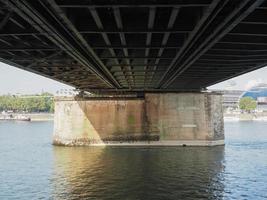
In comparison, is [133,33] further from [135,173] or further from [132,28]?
[135,173]

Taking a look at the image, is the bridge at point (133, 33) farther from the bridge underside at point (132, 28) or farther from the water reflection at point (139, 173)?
the water reflection at point (139, 173)

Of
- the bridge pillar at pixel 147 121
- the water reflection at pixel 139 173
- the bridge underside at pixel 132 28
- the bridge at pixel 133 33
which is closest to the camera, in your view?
the bridge underside at pixel 132 28

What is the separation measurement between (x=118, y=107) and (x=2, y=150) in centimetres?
1761

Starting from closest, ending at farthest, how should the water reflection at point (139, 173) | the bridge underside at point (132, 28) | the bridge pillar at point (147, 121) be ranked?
the bridge underside at point (132, 28) → the water reflection at point (139, 173) → the bridge pillar at point (147, 121)

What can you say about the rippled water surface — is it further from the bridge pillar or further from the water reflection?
the bridge pillar

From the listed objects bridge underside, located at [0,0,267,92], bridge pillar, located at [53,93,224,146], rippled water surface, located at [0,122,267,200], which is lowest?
rippled water surface, located at [0,122,267,200]

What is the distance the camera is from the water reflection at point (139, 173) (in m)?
29.0

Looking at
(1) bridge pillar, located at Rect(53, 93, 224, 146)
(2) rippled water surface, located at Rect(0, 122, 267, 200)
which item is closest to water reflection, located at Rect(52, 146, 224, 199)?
(2) rippled water surface, located at Rect(0, 122, 267, 200)

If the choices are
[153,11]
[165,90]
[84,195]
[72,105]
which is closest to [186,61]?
[84,195]

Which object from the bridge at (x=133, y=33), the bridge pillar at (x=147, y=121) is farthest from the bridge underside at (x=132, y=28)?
the bridge pillar at (x=147, y=121)

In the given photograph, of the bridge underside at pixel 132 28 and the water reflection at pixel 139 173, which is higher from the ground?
the bridge underside at pixel 132 28

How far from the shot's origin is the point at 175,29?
18625mm

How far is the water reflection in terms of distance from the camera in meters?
29.0

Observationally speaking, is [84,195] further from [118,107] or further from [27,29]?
[118,107]
